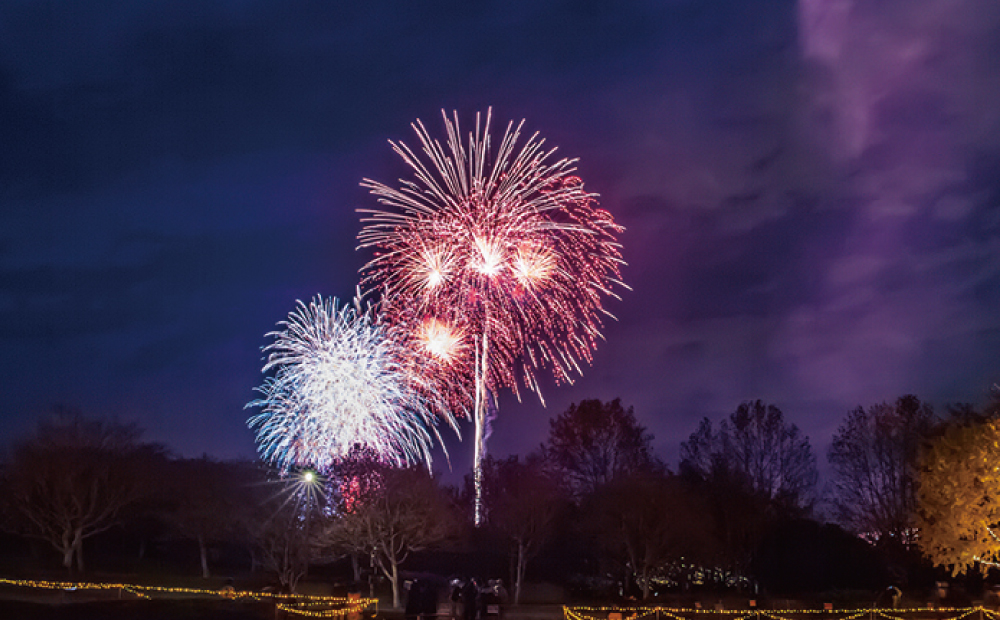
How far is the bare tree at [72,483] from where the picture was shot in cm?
5328

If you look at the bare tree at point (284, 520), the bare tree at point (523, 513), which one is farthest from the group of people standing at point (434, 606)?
the bare tree at point (523, 513)

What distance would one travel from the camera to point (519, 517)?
185ft

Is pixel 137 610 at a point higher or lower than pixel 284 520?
lower

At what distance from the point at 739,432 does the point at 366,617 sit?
4542 centimetres

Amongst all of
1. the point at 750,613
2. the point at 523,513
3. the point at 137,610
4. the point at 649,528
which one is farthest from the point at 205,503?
the point at 750,613

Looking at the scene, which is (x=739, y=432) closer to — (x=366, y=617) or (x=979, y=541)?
(x=979, y=541)

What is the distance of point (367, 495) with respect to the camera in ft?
168

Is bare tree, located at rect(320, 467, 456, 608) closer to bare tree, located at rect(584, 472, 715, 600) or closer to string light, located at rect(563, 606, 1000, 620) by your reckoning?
bare tree, located at rect(584, 472, 715, 600)

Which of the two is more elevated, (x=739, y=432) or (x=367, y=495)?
(x=739, y=432)

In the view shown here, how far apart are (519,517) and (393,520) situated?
10.6 metres

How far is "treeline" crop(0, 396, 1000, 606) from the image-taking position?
171 feet

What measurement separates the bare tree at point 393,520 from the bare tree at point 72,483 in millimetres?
14182

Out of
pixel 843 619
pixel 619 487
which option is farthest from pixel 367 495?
pixel 843 619

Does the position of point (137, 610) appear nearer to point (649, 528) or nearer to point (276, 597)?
point (276, 597)
